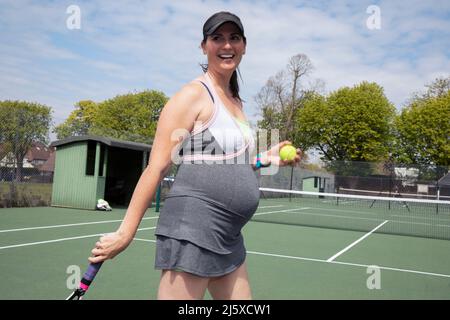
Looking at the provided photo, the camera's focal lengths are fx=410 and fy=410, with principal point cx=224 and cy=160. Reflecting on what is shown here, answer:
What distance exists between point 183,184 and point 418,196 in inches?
979

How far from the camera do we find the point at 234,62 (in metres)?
1.99

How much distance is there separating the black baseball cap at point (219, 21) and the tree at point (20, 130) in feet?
40.5

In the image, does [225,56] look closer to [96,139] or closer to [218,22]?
[218,22]

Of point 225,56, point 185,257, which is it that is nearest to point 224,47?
point 225,56

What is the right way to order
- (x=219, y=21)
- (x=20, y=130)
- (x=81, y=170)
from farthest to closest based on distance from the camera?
(x=81, y=170) < (x=20, y=130) < (x=219, y=21)

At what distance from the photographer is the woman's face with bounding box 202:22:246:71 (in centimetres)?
192

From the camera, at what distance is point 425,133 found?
3847 cm

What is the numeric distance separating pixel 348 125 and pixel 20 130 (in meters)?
34.6

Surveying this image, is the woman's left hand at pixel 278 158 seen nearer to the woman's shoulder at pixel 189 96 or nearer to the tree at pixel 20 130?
the woman's shoulder at pixel 189 96

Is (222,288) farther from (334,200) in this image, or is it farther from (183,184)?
(334,200)

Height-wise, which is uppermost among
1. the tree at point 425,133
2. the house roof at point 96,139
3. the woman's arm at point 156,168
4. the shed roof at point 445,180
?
the tree at point 425,133

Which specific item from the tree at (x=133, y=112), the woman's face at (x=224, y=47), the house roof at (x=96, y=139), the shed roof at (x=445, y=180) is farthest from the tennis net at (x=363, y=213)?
the tree at (x=133, y=112)

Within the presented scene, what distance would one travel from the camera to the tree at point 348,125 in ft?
136
